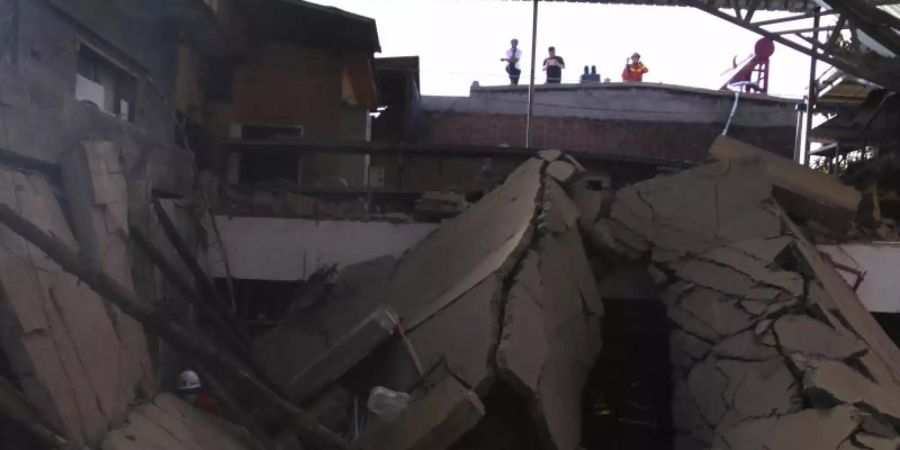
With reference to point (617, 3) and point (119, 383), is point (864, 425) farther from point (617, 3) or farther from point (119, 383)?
point (617, 3)

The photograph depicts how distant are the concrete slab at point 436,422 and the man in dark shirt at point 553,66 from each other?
14.3m

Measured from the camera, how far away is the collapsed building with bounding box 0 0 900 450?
131 inches

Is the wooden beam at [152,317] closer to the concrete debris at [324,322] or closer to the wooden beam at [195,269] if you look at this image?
the concrete debris at [324,322]

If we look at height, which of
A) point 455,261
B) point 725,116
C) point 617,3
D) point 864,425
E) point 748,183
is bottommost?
point 864,425

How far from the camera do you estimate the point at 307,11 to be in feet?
29.4

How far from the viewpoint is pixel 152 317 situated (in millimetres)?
3254

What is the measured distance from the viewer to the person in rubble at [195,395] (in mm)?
4102

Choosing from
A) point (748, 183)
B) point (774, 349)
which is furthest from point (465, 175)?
point (774, 349)

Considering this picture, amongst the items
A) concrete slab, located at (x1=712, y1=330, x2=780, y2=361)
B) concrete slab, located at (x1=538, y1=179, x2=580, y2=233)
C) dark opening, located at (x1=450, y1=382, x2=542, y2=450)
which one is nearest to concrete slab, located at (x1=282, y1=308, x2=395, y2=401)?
dark opening, located at (x1=450, y1=382, x2=542, y2=450)

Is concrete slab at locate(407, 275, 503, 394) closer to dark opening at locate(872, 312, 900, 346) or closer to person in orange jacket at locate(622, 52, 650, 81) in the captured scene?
dark opening at locate(872, 312, 900, 346)

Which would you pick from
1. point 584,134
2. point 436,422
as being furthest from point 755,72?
point 436,422

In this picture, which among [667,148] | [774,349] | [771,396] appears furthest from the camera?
[667,148]

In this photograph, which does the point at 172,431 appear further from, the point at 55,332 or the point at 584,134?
the point at 584,134

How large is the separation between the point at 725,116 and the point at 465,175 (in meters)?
7.69
